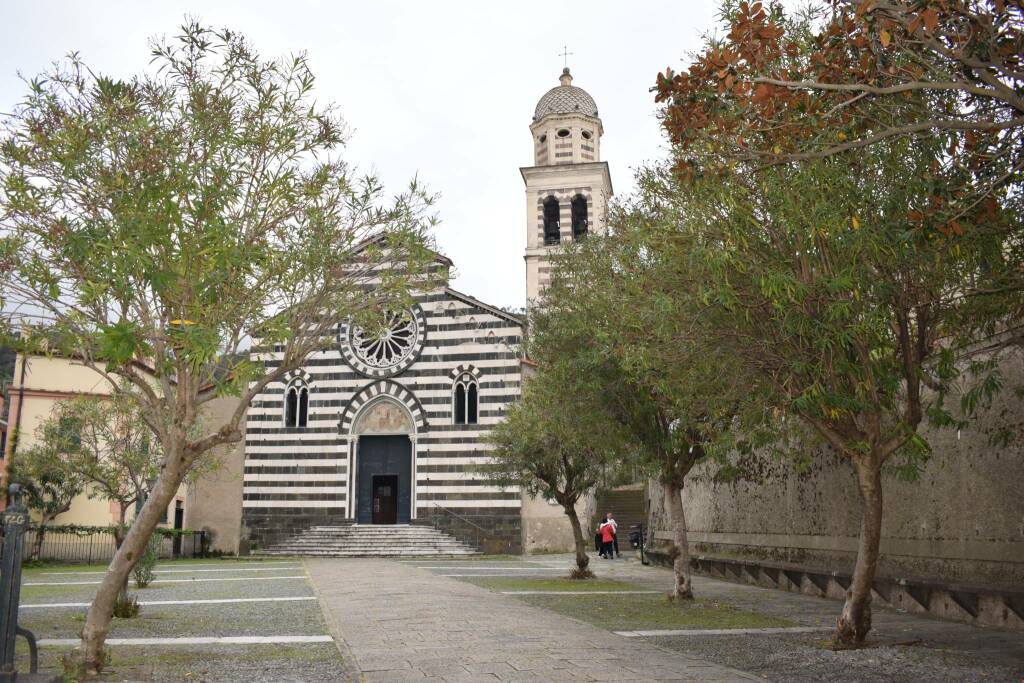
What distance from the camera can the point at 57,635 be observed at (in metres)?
10.4

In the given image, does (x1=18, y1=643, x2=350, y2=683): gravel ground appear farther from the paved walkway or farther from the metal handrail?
the metal handrail

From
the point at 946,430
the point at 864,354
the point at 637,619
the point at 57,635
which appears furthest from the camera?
the point at 946,430

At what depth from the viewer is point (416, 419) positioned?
32531mm

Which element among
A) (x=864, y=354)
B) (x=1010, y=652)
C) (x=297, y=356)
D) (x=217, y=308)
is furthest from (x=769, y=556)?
(x=217, y=308)

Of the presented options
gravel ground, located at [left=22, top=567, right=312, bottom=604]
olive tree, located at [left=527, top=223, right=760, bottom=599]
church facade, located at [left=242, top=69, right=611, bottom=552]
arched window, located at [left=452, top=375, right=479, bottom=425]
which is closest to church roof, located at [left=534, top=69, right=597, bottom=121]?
church facade, located at [left=242, top=69, right=611, bottom=552]

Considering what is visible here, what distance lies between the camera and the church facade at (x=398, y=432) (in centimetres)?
3162

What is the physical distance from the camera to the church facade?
104ft

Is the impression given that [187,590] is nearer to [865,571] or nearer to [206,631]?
[206,631]

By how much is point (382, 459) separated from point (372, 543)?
137 inches

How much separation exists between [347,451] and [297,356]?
2409cm

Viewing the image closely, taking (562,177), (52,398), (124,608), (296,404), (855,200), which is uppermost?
(562,177)

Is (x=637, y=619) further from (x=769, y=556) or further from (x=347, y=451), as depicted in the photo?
(x=347, y=451)

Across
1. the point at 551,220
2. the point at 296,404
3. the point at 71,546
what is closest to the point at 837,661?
the point at 71,546

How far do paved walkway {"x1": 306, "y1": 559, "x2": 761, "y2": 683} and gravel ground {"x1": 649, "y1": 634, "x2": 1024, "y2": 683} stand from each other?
Answer: 45 cm
